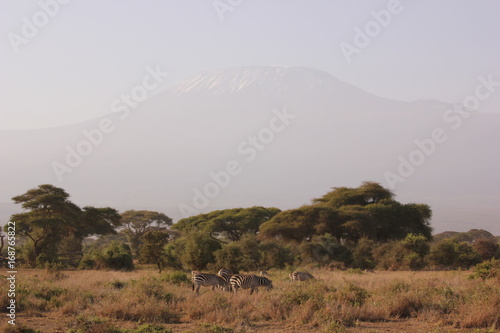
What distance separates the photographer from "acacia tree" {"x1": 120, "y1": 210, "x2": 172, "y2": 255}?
5475 cm

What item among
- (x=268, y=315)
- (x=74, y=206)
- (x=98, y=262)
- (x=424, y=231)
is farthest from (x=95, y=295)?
(x=424, y=231)

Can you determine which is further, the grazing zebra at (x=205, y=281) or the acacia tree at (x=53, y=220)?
the acacia tree at (x=53, y=220)

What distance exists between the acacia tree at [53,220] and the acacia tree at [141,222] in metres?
12.5

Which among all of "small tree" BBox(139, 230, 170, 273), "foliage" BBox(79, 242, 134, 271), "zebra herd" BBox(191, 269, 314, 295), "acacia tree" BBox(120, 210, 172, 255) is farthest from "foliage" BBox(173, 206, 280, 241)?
"zebra herd" BBox(191, 269, 314, 295)

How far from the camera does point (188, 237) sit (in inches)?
1067

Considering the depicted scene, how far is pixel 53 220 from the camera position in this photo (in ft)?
109

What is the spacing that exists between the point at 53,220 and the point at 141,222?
22564 millimetres

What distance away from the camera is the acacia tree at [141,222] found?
54753mm

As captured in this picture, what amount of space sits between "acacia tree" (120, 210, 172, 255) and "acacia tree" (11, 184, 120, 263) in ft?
40.9

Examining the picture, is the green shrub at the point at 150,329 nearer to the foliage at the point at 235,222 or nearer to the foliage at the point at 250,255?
the foliage at the point at 250,255

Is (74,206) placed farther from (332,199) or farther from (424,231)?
(424,231)

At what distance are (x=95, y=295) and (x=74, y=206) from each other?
941 inches

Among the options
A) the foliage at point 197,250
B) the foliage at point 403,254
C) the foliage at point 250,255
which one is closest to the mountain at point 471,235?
the foliage at point 403,254

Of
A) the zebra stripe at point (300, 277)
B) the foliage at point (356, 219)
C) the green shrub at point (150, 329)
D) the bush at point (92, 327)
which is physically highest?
the foliage at point (356, 219)
